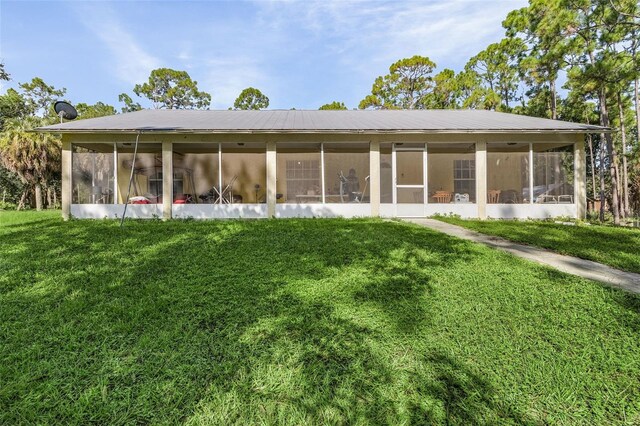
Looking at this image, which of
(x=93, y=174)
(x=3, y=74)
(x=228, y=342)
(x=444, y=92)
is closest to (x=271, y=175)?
(x=93, y=174)

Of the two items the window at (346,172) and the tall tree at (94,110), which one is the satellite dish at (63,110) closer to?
the window at (346,172)

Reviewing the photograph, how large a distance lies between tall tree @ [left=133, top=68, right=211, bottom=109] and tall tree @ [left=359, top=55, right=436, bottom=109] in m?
22.6

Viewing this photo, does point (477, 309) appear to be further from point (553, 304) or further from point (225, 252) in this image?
point (225, 252)

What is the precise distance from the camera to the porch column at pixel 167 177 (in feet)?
34.2

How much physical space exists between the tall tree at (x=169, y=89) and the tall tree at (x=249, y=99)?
→ 6.03 m

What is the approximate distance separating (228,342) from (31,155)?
65.2 feet

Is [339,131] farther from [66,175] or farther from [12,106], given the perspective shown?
[12,106]

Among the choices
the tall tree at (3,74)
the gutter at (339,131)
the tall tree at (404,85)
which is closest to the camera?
the gutter at (339,131)

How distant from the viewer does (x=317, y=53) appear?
17.3 metres

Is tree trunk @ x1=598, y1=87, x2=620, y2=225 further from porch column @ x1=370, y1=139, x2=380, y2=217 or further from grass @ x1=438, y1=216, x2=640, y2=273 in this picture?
porch column @ x1=370, y1=139, x2=380, y2=217

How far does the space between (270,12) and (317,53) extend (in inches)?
273

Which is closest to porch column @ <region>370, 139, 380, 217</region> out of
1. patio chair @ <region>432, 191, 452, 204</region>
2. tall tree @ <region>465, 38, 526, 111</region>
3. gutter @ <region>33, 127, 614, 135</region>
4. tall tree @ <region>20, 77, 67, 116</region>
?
gutter @ <region>33, 127, 614, 135</region>

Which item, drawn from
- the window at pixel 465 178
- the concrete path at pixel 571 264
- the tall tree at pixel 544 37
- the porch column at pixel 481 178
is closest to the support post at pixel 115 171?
the concrete path at pixel 571 264

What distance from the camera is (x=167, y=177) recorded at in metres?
10.5
